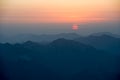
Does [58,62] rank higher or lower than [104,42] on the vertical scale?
lower

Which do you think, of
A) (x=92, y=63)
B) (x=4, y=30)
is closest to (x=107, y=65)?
(x=92, y=63)

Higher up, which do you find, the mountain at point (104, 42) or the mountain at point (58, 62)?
the mountain at point (104, 42)

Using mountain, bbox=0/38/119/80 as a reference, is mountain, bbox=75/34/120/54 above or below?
above
